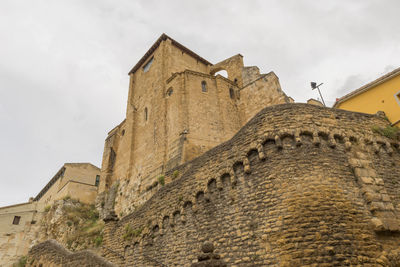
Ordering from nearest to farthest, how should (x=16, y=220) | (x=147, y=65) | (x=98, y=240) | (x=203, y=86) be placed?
1. (x=98, y=240)
2. (x=203, y=86)
3. (x=147, y=65)
4. (x=16, y=220)

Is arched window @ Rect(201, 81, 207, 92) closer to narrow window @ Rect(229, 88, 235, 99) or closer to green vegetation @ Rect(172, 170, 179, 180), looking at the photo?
narrow window @ Rect(229, 88, 235, 99)

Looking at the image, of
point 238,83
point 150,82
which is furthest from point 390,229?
point 150,82

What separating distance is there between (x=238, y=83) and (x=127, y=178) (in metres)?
12.3

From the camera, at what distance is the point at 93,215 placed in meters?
24.6

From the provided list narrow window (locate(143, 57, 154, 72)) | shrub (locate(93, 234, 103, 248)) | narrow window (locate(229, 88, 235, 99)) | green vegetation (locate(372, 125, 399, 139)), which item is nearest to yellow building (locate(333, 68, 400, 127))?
green vegetation (locate(372, 125, 399, 139))

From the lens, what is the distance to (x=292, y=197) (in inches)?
282

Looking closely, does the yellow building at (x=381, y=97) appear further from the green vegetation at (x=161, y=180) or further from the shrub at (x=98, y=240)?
the shrub at (x=98, y=240)

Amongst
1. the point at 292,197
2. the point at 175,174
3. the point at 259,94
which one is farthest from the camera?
the point at 259,94

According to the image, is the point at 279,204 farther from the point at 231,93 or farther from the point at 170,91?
the point at 170,91

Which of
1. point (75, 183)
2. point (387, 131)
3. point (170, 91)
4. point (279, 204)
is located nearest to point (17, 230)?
point (75, 183)

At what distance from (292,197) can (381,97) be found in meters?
6.87

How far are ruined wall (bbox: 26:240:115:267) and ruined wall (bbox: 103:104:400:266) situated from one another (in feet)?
6.69

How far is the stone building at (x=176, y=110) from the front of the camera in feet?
61.4

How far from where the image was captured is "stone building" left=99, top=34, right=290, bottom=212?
18703 mm
